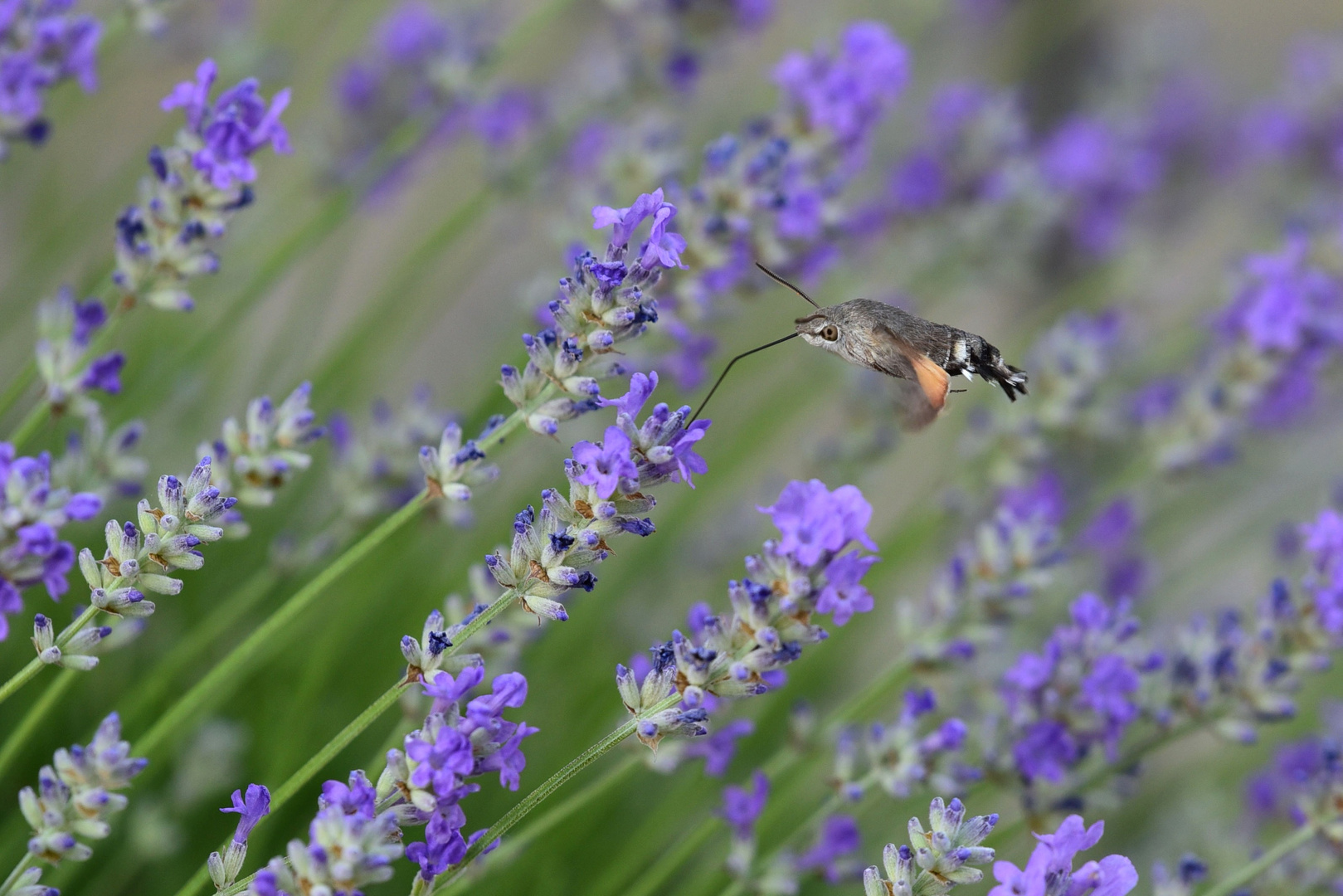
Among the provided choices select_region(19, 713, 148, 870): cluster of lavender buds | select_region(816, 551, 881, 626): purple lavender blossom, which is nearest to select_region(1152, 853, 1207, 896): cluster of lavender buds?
select_region(816, 551, 881, 626): purple lavender blossom

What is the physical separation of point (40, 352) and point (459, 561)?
1.00 meters

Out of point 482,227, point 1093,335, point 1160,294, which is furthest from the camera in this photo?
point 482,227

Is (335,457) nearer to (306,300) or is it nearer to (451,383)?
(306,300)

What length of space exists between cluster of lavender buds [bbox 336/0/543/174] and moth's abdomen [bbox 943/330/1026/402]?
1.21m

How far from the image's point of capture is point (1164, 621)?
2.84m

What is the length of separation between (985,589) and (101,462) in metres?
1.21

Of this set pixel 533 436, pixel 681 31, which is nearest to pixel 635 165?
pixel 681 31

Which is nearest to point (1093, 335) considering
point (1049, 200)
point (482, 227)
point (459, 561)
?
point (1049, 200)

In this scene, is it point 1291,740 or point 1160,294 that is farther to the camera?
point 1160,294

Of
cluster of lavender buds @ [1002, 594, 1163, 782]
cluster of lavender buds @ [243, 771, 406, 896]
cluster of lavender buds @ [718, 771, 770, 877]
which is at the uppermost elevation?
cluster of lavender buds @ [243, 771, 406, 896]

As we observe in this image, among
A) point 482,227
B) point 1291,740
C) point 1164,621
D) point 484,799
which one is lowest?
point 1291,740

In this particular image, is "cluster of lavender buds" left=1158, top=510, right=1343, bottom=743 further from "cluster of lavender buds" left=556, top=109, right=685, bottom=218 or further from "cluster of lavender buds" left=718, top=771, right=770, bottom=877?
"cluster of lavender buds" left=556, top=109, right=685, bottom=218

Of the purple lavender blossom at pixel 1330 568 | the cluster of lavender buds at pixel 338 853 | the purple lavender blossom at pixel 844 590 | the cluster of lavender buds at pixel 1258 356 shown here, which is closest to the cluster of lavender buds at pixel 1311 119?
the cluster of lavender buds at pixel 1258 356

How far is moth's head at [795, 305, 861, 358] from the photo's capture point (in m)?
1.46
